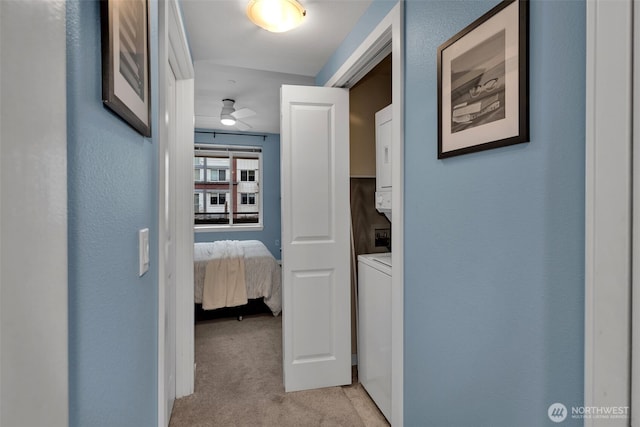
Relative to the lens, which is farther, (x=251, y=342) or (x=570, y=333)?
Result: (x=251, y=342)

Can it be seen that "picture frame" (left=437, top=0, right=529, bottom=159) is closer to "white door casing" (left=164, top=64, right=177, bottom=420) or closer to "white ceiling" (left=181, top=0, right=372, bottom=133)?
"white ceiling" (left=181, top=0, right=372, bottom=133)

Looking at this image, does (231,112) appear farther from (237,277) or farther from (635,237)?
(635,237)

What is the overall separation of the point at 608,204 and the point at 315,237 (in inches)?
70.4

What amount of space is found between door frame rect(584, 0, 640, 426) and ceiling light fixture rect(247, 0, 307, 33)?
1.33 meters

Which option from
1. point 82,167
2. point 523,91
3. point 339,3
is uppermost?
point 339,3

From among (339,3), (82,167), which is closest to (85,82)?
(82,167)

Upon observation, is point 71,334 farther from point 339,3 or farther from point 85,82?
point 339,3

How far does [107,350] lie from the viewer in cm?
69

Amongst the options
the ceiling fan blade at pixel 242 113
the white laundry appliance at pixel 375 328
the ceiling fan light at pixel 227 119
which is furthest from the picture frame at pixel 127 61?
the ceiling fan light at pixel 227 119

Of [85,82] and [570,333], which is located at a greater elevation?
[85,82]

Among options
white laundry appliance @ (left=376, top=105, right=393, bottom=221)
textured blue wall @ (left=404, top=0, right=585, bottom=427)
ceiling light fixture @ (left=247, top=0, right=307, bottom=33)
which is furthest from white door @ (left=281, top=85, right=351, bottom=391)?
textured blue wall @ (left=404, top=0, right=585, bottom=427)

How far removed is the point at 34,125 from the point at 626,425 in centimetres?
116

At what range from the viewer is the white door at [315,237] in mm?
2279

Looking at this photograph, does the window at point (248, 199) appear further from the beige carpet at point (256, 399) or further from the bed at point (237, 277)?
the beige carpet at point (256, 399)
